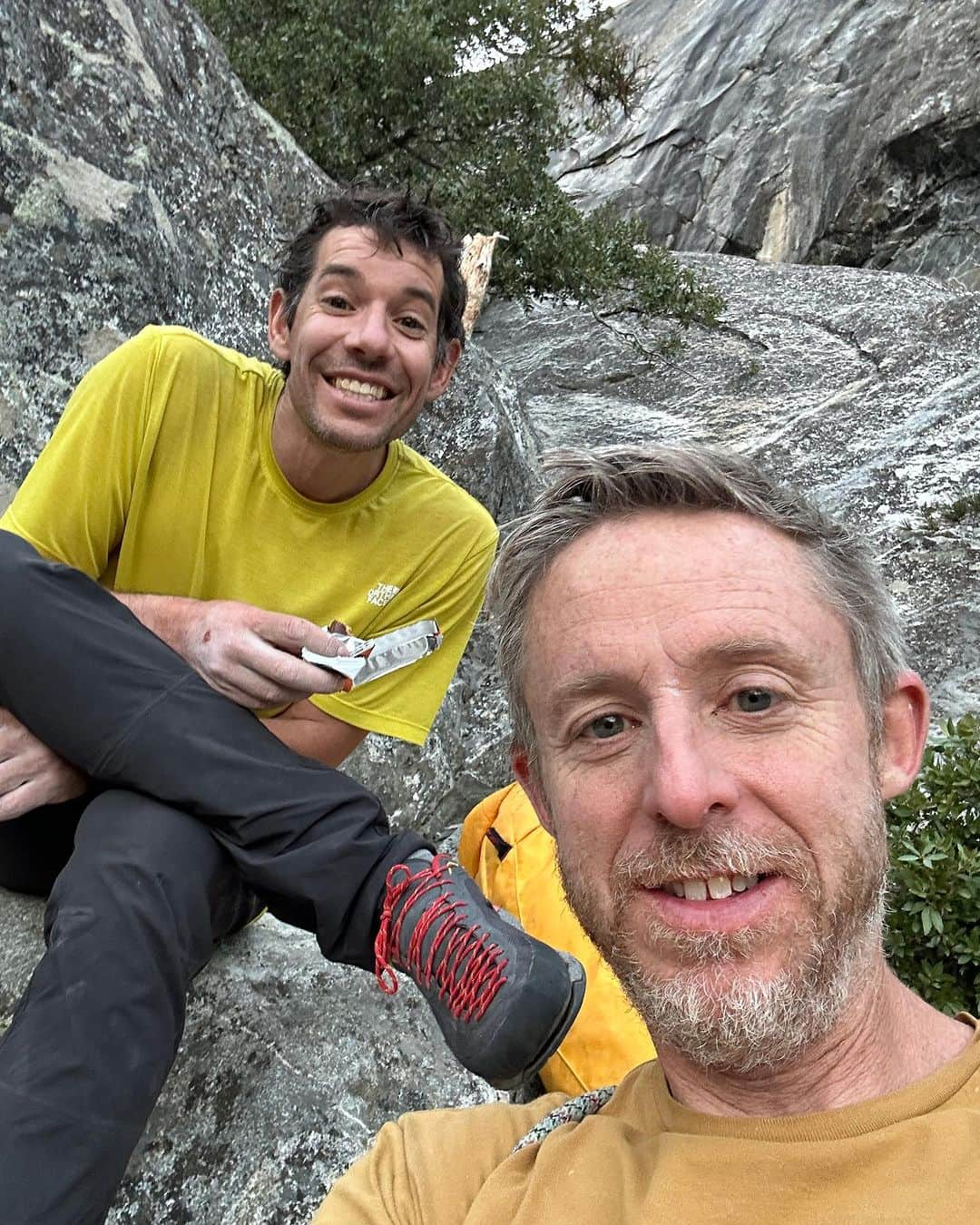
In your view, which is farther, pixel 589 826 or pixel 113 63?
pixel 113 63

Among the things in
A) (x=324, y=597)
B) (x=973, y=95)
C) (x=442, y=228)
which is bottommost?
(x=324, y=597)

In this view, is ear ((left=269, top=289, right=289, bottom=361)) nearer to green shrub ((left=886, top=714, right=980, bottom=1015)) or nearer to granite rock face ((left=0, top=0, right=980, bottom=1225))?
granite rock face ((left=0, top=0, right=980, bottom=1225))

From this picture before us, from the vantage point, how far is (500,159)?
9758 mm

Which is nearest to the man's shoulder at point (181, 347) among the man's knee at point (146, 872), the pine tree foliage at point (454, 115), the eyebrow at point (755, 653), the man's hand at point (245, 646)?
the man's hand at point (245, 646)

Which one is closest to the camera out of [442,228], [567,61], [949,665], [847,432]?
[442,228]

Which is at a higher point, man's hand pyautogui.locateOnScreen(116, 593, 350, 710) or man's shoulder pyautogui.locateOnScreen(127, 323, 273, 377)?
man's shoulder pyautogui.locateOnScreen(127, 323, 273, 377)

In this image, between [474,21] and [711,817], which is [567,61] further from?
[711,817]

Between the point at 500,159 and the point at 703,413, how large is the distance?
314 centimetres

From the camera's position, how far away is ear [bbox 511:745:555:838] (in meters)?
2.10

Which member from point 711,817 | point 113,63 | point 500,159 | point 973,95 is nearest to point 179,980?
point 711,817

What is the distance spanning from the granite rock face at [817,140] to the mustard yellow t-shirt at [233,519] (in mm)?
16855

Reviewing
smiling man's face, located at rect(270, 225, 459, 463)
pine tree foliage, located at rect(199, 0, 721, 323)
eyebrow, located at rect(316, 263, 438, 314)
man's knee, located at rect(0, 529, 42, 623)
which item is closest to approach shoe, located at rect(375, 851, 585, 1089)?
man's knee, located at rect(0, 529, 42, 623)

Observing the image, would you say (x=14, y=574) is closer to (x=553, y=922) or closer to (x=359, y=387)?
(x=359, y=387)

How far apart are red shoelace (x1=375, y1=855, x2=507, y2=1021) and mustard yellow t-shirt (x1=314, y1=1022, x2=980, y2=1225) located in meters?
0.44
